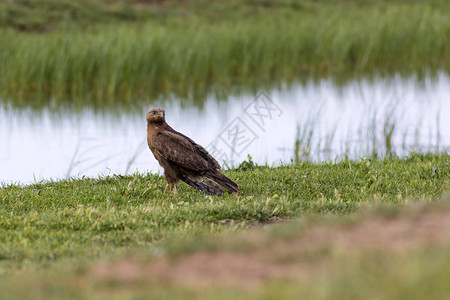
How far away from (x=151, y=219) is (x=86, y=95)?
383 inches

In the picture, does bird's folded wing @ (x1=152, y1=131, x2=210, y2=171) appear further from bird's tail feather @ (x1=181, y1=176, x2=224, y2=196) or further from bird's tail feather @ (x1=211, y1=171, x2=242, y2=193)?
bird's tail feather @ (x1=181, y1=176, x2=224, y2=196)

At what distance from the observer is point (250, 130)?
1250cm

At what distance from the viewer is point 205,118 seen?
→ 14.2 meters

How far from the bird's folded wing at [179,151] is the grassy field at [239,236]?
340mm

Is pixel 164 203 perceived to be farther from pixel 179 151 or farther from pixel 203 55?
pixel 203 55

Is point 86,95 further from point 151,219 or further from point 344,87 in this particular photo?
point 151,219

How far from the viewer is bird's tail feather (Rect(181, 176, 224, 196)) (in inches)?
303

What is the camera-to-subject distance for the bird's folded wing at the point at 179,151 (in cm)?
759

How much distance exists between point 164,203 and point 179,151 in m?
0.81

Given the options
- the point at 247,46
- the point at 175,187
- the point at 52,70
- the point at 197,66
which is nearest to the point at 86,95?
the point at 52,70

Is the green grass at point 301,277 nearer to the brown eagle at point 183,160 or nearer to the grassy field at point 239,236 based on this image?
the grassy field at point 239,236

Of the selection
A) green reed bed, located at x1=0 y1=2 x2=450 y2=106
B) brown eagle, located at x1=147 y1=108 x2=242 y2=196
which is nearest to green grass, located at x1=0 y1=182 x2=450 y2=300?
brown eagle, located at x1=147 y1=108 x2=242 y2=196

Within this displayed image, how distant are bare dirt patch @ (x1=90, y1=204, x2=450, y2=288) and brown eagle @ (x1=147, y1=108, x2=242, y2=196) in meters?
3.23

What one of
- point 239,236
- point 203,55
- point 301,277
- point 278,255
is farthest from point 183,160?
point 203,55
